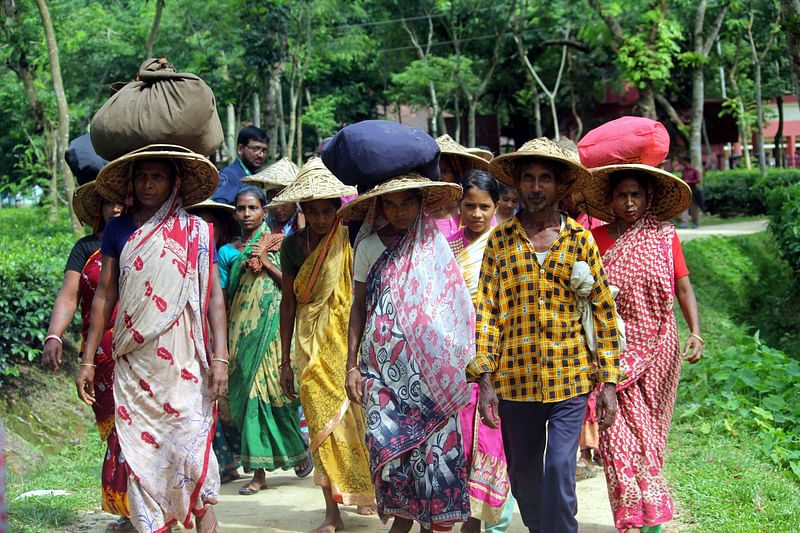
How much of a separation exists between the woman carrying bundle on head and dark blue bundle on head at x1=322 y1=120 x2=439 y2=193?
1164 mm

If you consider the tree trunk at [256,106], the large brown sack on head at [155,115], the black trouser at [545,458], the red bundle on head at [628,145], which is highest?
the tree trunk at [256,106]

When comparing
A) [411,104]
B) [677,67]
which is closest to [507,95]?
[411,104]

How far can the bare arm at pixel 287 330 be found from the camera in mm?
5816

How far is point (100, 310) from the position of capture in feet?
15.4

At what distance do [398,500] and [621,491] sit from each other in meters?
1.07

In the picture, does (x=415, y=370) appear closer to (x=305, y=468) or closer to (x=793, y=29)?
(x=305, y=468)

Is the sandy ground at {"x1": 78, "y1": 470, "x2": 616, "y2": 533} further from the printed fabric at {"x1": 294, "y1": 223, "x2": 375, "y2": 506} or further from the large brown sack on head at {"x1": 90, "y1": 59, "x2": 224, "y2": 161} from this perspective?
the large brown sack on head at {"x1": 90, "y1": 59, "x2": 224, "y2": 161}

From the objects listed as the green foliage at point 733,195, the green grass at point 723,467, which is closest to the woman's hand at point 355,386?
the green grass at point 723,467

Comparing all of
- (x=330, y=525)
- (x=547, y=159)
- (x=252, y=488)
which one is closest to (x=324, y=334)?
(x=330, y=525)

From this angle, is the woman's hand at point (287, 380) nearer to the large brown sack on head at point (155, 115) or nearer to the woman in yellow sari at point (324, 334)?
the woman in yellow sari at point (324, 334)

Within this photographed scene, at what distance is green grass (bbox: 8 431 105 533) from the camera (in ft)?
18.6

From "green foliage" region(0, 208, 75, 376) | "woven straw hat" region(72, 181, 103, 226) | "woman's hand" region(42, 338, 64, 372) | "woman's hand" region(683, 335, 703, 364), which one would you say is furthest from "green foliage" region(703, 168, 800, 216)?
"woman's hand" region(42, 338, 64, 372)

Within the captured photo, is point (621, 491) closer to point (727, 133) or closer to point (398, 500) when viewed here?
point (398, 500)

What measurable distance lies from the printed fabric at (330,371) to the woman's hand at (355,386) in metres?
0.86
